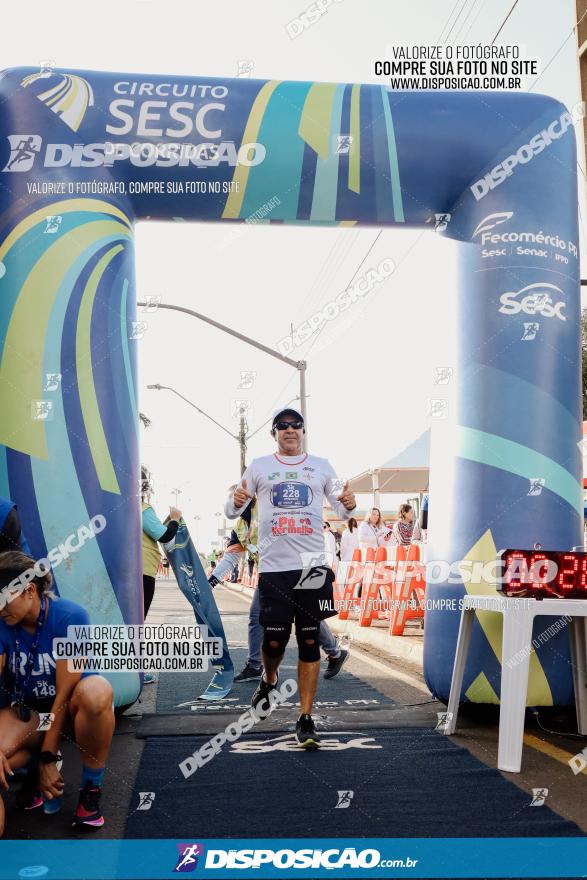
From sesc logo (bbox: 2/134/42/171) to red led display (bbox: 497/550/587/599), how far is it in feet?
13.0

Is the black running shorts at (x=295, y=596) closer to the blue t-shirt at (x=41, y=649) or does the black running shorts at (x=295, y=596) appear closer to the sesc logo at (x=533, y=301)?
the blue t-shirt at (x=41, y=649)

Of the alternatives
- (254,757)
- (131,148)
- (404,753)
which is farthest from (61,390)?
(404,753)

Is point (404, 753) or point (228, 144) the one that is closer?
point (404, 753)

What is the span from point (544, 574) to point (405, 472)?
12.2 metres

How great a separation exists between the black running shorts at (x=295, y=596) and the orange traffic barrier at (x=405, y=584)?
5.10 metres

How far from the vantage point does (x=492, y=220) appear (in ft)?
20.7

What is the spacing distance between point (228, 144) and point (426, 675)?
12.8 feet

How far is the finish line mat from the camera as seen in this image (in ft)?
12.6

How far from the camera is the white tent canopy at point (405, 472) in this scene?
1725 centimetres

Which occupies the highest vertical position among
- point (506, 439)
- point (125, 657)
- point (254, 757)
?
point (506, 439)

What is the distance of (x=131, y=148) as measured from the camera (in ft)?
20.5

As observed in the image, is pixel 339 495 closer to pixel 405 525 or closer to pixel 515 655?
pixel 515 655

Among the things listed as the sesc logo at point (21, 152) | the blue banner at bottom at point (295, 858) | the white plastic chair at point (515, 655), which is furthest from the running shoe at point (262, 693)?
the sesc logo at point (21, 152)

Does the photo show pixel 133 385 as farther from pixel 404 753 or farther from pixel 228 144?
pixel 404 753
